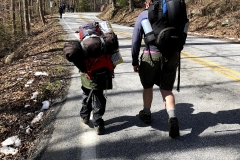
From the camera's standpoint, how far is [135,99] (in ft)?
16.4

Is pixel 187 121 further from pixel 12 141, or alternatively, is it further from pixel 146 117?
pixel 12 141

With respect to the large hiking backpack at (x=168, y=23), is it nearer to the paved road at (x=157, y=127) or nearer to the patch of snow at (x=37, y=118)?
A: the paved road at (x=157, y=127)

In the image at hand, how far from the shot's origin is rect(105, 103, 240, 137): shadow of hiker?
149 inches

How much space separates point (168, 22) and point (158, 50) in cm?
44

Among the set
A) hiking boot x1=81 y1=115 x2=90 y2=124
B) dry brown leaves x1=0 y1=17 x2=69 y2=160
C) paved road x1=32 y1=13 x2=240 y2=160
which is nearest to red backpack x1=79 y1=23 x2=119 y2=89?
hiking boot x1=81 y1=115 x2=90 y2=124

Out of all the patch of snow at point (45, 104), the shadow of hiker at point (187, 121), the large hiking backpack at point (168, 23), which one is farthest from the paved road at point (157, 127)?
the large hiking backpack at point (168, 23)

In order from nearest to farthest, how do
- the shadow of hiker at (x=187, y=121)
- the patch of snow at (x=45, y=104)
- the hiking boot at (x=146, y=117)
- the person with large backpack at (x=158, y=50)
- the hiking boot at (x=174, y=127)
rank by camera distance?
1. the person with large backpack at (x=158, y=50)
2. the hiking boot at (x=174, y=127)
3. the shadow of hiker at (x=187, y=121)
4. the hiking boot at (x=146, y=117)
5. the patch of snow at (x=45, y=104)

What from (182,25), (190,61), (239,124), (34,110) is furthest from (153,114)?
(190,61)

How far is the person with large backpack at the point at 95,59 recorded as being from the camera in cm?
324

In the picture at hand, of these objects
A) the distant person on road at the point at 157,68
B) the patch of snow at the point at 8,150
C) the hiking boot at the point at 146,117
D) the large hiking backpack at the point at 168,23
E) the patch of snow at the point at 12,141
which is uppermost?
the large hiking backpack at the point at 168,23

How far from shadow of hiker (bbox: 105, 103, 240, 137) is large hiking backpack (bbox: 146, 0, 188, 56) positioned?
125 cm

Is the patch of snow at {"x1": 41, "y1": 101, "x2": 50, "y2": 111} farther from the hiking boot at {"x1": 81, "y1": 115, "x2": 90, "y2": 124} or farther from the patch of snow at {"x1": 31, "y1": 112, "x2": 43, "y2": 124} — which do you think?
the hiking boot at {"x1": 81, "y1": 115, "x2": 90, "y2": 124}

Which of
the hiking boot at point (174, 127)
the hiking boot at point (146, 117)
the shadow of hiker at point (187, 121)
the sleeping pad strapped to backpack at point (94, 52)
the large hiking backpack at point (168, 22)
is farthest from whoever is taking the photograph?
the hiking boot at point (146, 117)

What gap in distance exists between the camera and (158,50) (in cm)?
338
